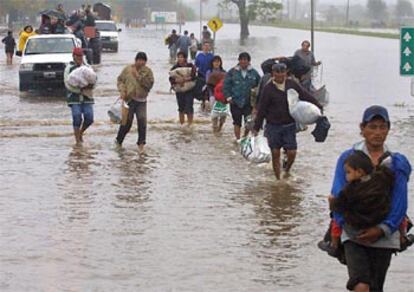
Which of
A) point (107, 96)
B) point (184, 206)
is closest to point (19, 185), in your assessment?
point (184, 206)

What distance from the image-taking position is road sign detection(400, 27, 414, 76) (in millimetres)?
22109

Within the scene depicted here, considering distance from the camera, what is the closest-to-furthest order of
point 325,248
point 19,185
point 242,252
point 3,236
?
1. point 325,248
2. point 242,252
3. point 3,236
4. point 19,185

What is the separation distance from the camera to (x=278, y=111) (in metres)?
12.9

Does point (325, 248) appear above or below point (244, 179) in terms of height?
above

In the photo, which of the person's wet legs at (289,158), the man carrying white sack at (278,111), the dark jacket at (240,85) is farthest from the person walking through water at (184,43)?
the man carrying white sack at (278,111)

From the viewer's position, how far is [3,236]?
1017cm

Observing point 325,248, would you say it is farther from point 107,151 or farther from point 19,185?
point 107,151

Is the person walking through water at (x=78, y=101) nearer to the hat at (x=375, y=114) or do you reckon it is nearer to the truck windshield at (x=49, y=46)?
the hat at (x=375, y=114)

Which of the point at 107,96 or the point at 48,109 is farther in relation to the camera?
the point at 107,96

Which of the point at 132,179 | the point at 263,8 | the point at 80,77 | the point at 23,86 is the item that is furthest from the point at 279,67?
the point at 263,8

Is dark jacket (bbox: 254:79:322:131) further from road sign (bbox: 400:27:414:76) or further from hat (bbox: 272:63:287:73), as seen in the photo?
road sign (bbox: 400:27:414:76)

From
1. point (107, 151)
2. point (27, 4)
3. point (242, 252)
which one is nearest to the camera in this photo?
point (242, 252)

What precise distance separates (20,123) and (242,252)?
459 inches

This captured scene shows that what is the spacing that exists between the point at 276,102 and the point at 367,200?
21.6ft
